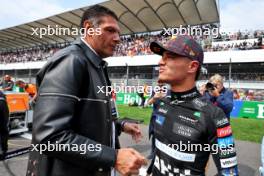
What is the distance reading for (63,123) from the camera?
1348mm

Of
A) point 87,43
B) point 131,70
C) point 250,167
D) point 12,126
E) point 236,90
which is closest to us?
point 87,43

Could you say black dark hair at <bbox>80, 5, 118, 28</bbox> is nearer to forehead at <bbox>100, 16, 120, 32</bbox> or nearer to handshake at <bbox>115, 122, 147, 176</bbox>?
forehead at <bbox>100, 16, 120, 32</bbox>

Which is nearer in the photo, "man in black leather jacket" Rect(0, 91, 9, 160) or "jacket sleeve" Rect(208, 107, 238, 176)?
"jacket sleeve" Rect(208, 107, 238, 176)

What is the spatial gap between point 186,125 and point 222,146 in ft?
0.94

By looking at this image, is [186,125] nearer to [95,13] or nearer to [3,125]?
[95,13]

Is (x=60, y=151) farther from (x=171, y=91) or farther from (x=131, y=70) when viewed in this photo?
(x=131, y=70)

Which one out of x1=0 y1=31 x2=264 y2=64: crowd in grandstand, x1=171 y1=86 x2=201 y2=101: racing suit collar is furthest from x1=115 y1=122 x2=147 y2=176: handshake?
x1=0 y1=31 x2=264 y2=64: crowd in grandstand

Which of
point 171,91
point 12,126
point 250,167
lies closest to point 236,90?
point 250,167

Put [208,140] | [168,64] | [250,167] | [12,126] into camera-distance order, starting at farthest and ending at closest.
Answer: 1. [12,126]
2. [250,167]
3. [168,64]
4. [208,140]

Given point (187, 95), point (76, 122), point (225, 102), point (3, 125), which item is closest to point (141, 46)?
point (225, 102)

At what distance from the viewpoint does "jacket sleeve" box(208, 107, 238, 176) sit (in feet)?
5.78

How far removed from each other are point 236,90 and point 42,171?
60.6ft

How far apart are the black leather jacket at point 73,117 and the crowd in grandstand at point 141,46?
12880 millimetres

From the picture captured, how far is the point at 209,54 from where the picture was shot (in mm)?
21094
